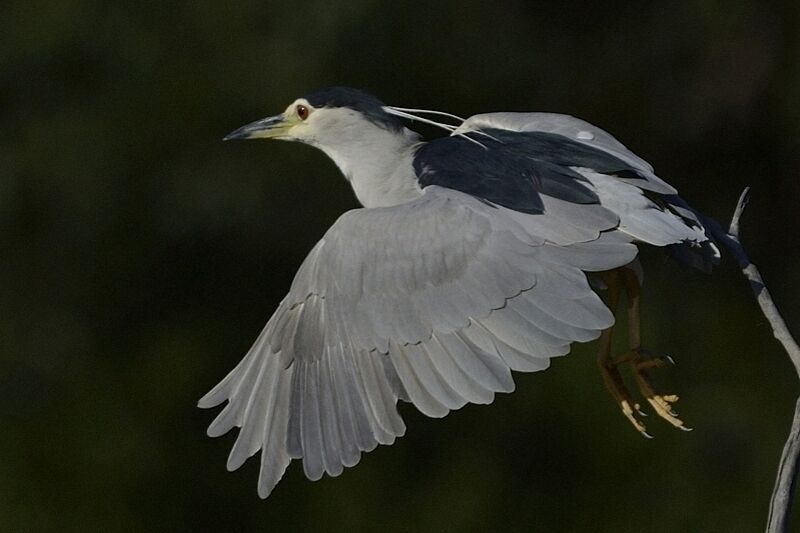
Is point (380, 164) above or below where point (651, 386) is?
above

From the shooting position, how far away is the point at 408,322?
2105 mm

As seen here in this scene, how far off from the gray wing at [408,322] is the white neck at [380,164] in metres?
0.33

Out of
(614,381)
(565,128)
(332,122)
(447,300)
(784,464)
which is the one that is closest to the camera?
(784,464)

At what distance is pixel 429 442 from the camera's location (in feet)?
15.2

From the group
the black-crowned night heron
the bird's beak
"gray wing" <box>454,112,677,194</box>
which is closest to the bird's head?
the bird's beak

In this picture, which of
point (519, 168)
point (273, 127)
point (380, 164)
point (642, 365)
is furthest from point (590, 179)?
point (273, 127)

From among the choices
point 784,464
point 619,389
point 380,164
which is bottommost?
point 619,389

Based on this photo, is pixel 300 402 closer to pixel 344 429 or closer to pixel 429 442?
pixel 344 429

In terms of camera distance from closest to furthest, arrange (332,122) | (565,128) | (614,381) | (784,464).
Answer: (784,464) → (614,381) → (565,128) → (332,122)

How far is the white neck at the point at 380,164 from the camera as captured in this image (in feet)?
8.25

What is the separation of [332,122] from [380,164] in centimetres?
16

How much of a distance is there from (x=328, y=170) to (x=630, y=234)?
2589 millimetres

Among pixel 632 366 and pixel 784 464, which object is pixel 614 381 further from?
pixel 784 464

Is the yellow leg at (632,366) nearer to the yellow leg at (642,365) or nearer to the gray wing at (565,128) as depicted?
the yellow leg at (642,365)
